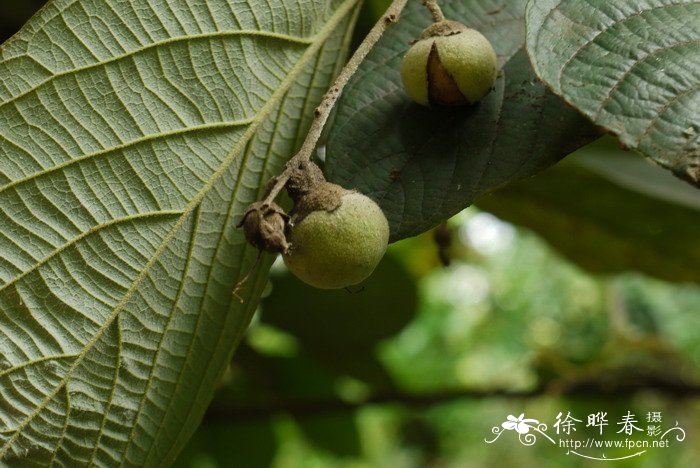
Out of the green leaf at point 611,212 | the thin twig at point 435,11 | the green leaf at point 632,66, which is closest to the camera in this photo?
the green leaf at point 632,66

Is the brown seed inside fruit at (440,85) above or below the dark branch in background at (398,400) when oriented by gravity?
above

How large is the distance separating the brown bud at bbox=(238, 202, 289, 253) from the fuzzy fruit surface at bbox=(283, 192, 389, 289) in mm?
19

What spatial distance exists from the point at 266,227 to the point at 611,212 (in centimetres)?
89

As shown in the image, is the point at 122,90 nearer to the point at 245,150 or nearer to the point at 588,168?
the point at 245,150

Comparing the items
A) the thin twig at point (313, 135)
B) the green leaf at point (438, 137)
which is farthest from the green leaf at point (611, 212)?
the thin twig at point (313, 135)

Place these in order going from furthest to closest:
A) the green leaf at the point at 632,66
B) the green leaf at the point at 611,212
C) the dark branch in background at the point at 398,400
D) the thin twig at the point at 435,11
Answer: the dark branch in background at the point at 398,400 → the green leaf at the point at 611,212 → the thin twig at the point at 435,11 → the green leaf at the point at 632,66

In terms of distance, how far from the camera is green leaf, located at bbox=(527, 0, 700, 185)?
1.66 feet

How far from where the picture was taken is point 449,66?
597 mm

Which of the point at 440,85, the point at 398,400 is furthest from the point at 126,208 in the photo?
the point at 398,400

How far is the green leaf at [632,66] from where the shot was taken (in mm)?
507

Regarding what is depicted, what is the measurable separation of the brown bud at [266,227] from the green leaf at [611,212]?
62 cm

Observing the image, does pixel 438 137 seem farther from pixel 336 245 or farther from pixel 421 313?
pixel 421 313

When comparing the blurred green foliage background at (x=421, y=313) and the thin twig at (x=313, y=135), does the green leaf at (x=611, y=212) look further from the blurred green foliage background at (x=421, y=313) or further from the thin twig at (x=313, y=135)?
the thin twig at (x=313, y=135)

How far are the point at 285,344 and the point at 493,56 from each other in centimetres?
143
